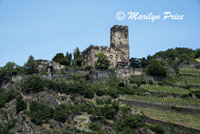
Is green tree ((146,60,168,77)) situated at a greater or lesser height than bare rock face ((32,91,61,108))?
greater

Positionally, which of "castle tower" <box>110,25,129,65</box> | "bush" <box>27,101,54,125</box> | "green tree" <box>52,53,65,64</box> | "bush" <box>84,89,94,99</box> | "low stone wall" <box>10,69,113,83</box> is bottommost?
"bush" <box>27,101,54,125</box>

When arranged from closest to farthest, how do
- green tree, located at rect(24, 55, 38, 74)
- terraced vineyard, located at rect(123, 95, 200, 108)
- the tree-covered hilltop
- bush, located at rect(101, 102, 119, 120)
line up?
1. the tree-covered hilltop
2. bush, located at rect(101, 102, 119, 120)
3. terraced vineyard, located at rect(123, 95, 200, 108)
4. green tree, located at rect(24, 55, 38, 74)

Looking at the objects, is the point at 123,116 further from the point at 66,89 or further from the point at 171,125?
the point at 66,89

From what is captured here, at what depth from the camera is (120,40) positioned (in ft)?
276

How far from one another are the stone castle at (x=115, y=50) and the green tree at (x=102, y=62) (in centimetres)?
204

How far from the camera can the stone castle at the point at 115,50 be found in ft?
258

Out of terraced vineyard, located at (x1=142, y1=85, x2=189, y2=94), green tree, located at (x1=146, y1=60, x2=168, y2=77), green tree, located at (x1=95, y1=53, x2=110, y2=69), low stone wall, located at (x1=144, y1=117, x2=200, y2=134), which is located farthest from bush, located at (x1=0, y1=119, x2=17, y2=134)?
green tree, located at (x1=146, y1=60, x2=168, y2=77)

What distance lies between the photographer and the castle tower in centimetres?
8312

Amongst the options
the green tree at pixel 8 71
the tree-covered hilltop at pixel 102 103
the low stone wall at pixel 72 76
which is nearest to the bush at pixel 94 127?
the tree-covered hilltop at pixel 102 103

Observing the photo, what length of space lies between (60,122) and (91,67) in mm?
22554

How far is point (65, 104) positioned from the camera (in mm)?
57219

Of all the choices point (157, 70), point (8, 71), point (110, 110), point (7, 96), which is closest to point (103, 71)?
point (157, 70)

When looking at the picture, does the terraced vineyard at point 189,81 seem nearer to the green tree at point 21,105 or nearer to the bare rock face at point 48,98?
the bare rock face at point 48,98

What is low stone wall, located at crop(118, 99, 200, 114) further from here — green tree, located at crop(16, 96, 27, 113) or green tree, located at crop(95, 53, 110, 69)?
green tree, located at crop(95, 53, 110, 69)
